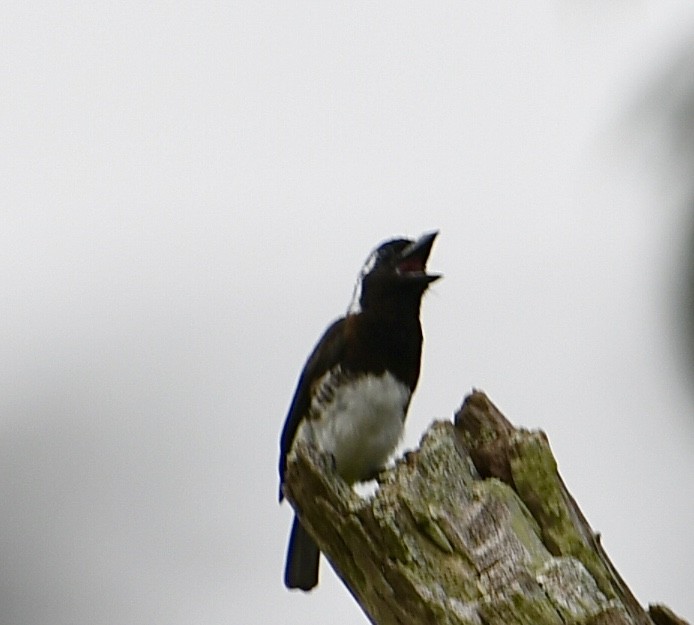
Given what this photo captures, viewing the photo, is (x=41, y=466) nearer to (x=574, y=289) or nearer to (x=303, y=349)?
(x=303, y=349)

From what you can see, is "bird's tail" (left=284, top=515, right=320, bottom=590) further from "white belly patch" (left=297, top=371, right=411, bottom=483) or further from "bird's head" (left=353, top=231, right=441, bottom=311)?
"bird's head" (left=353, top=231, right=441, bottom=311)

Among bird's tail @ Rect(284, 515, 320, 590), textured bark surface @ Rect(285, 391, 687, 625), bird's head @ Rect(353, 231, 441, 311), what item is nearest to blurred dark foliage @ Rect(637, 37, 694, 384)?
textured bark surface @ Rect(285, 391, 687, 625)

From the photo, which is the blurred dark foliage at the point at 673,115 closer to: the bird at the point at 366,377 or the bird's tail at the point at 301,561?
the bird at the point at 366,377

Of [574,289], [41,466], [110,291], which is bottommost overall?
[574,289]

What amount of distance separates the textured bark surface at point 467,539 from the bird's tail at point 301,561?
267 millimetres

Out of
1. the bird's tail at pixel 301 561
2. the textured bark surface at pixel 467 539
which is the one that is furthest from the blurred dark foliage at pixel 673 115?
the bird's tail at pixel 301 561

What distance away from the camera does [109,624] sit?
1.14 meters

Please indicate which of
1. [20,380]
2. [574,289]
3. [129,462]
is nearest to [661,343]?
[574,289]

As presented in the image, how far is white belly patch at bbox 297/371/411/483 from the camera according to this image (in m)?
1.05

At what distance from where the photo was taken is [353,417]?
1050 mm

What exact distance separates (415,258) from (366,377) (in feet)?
0.47

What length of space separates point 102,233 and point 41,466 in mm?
283

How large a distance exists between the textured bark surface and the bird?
0.60 feet

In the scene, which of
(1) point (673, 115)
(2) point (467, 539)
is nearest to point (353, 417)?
(2) point (467, 539)
